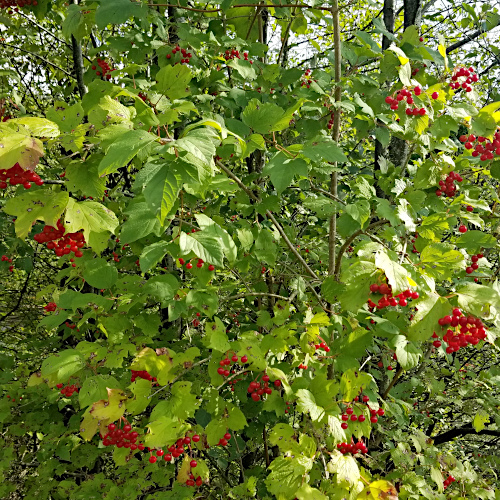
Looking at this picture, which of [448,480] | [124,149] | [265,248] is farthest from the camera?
[448,480]

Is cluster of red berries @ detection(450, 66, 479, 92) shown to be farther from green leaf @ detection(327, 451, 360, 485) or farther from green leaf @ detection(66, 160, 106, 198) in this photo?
green leaf @ detection(327, 451, 360, 485)

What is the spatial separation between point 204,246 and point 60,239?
1178mm

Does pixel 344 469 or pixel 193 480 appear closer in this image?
pixel 344 469

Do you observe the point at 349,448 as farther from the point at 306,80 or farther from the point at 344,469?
the point at 306,80

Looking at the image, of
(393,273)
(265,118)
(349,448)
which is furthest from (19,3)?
(349,448)

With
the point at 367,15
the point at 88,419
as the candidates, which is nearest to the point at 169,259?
the point at 88,419

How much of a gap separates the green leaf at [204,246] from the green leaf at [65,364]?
1.00 m

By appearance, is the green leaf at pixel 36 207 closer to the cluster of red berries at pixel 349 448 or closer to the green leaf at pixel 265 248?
the green leaf at pixel 265 248

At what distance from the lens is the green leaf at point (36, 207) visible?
1.74m

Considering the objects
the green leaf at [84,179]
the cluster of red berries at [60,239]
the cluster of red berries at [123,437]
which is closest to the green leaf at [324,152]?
the green leaf at [84,179]

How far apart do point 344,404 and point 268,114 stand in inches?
68.8

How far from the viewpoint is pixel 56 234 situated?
2.22m

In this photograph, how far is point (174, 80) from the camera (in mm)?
1776

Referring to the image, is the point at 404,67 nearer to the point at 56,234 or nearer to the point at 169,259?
the point at 56,234
